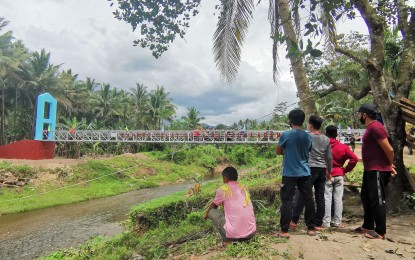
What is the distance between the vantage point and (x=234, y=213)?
11.2 feet

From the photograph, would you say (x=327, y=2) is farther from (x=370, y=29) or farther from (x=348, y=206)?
(x=348, y=206)

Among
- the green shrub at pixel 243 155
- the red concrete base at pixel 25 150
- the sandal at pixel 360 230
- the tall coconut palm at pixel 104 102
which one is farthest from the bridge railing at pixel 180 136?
the green shrub at pixel 243 155

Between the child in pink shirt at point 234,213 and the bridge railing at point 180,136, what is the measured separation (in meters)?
14.4

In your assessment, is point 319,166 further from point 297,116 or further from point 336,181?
point 297,116

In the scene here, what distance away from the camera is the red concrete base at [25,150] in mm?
22078

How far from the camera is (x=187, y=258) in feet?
11.3

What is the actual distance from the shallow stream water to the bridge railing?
17.0 feet

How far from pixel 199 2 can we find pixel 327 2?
6.82ft

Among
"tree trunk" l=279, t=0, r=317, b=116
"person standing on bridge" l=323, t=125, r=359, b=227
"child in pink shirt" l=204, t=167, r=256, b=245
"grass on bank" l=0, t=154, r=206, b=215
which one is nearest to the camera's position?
"child in pink shirt" l=204, t=167, r=256, b=245

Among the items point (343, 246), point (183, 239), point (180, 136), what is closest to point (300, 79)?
point (343, 246)

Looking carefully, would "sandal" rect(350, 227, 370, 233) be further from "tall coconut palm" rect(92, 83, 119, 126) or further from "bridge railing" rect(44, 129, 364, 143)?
"tall coconut palm" rect(92, 83, 119, 126)

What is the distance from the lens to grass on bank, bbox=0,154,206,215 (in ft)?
53.7

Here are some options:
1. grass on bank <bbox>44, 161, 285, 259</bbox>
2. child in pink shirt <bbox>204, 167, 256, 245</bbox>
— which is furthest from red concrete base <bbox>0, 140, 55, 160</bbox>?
child in pink shirt <bbox>204, 167, 256, 245</bbox>

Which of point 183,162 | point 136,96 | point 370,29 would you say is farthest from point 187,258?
point 136,96
